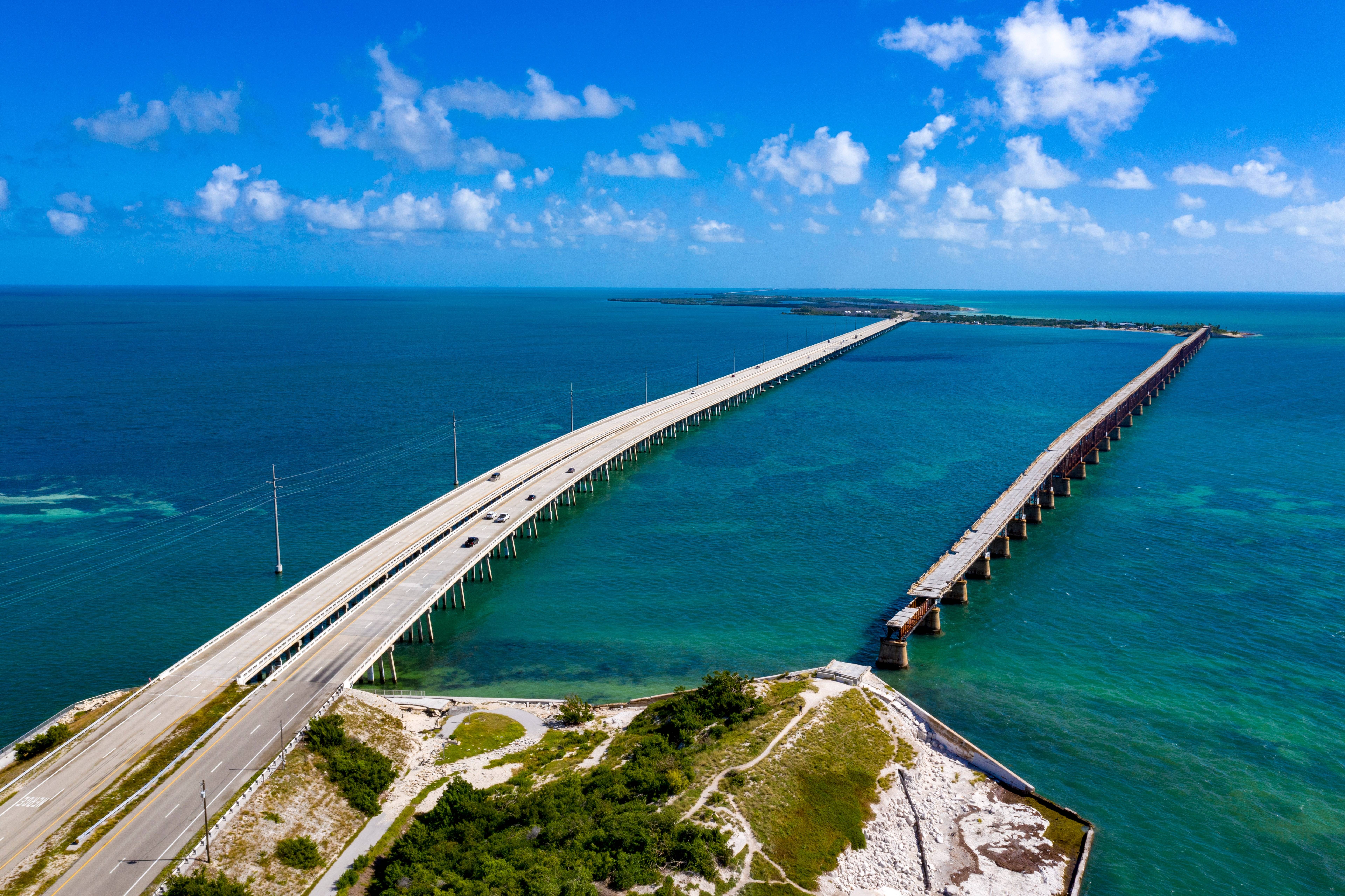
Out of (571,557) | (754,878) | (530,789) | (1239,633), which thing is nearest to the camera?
(754,878)

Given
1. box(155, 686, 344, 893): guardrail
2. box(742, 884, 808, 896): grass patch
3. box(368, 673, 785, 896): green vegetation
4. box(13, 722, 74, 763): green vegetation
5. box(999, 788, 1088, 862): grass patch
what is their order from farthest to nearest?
1. box(13, 722, 74, 763): green vegetation
2. box(999, 788, 1088, 862): grass patch
3. box(742, 884, 808, 896): grass patch
4. box(368, 673, 785, 896): green vegetation
5. box(155, 686, 344, 893): guardrail

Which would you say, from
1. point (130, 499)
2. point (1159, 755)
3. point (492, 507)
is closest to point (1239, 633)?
point (1159, 755)

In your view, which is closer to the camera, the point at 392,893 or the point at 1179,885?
the point at 392,893

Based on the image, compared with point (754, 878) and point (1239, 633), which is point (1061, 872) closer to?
point (754, 878)

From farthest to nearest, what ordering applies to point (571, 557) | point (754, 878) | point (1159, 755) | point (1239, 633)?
point (571, 557), point (1239, 633), point (1159, 755), point (754, 878)

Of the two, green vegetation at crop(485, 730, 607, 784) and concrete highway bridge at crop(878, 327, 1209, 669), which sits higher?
concrete highway bridge at crop(878, 327, 1209, 669)

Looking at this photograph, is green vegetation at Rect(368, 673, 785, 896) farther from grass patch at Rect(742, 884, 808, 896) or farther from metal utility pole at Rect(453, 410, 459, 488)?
metal utility pole at Rect(453, 410, 459, 488)

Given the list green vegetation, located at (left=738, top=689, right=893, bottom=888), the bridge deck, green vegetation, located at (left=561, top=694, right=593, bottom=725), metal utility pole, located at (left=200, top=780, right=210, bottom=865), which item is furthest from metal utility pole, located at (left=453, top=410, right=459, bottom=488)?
green vegetation, located at (left=738, top=689, right=893, bottom=888)

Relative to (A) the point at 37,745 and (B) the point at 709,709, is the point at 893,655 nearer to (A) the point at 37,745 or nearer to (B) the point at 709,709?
(B) the point at 709,709
